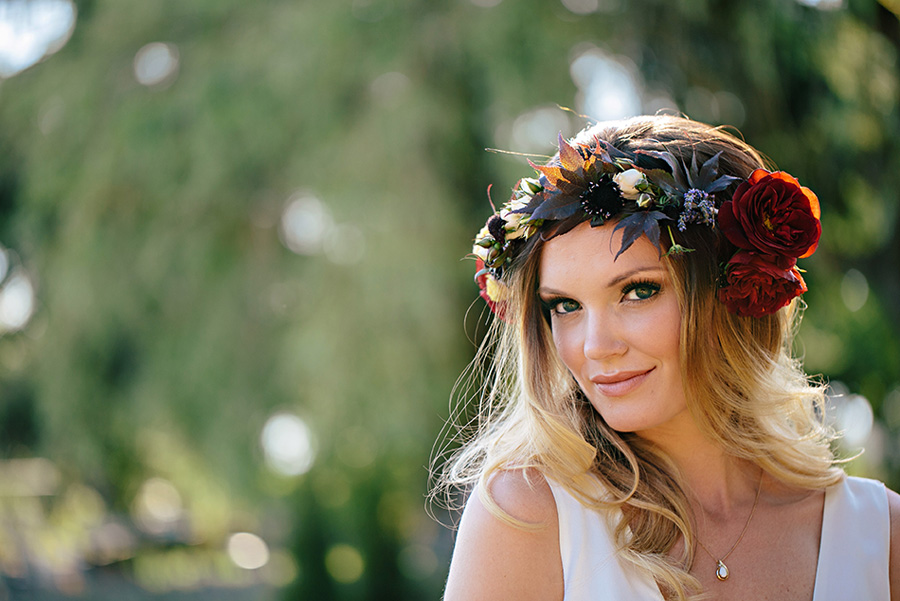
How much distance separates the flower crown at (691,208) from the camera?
1.66 meters

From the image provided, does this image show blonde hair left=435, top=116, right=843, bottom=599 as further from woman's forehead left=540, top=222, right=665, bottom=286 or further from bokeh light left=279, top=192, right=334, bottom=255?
bokeh light left=279, top=192, right=334, bottom=255

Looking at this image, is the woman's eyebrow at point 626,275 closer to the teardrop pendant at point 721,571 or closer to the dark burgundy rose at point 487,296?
the dark burgundy rose at point 487,296

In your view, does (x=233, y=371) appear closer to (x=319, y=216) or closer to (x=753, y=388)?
(x=319, y=216)

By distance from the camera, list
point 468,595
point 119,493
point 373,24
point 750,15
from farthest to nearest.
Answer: point 119,493 → point 373,24 → point 750,15 → point 468,595

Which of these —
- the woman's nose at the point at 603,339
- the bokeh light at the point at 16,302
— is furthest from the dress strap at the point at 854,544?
the bokeh light at the point at 16,302

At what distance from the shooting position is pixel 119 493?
763 centimetres

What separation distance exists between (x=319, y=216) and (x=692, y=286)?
14.5 feet

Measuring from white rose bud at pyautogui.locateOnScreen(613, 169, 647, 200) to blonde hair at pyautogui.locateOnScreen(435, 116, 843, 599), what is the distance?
139 millimetres

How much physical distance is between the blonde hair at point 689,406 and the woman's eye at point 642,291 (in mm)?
47

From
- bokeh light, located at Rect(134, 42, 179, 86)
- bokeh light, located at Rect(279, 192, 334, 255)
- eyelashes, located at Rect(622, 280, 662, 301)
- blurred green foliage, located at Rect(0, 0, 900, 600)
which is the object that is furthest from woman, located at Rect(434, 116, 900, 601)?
bokeh light, located at Rect(134, 42, 179, 86)

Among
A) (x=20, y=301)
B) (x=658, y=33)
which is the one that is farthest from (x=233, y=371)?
(x=658, y=33)

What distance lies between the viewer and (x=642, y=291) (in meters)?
1.65

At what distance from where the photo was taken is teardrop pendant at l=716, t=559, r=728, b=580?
1.68 m

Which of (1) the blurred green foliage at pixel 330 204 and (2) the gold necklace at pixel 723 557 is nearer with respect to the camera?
(2) the gold necklace at pixel 723 557
